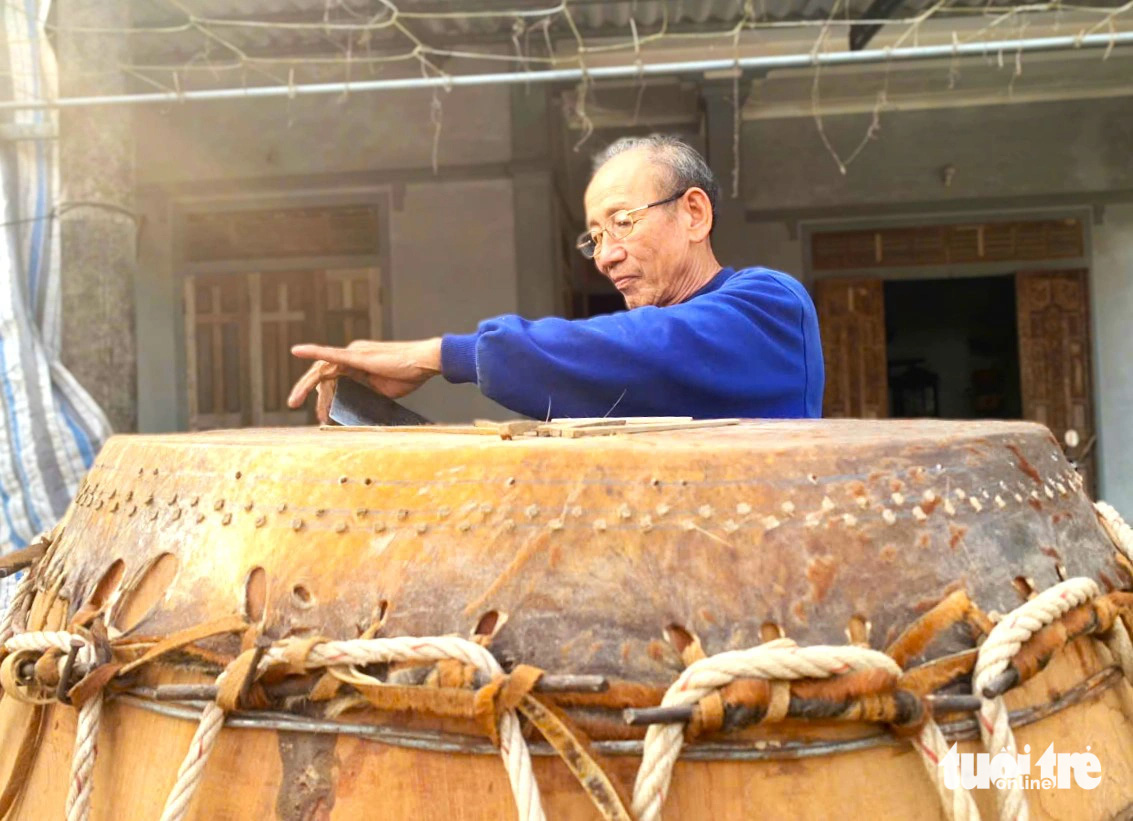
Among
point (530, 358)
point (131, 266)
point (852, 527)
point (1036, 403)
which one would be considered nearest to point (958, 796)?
point (852, 527)

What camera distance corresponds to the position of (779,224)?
5707mm

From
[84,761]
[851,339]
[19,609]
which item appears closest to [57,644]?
[84,761]

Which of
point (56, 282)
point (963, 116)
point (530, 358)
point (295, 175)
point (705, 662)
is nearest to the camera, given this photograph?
point (705, 662)

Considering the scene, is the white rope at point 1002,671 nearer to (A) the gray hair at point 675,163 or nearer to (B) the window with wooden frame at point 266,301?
(A) the gray hair at point 675,163

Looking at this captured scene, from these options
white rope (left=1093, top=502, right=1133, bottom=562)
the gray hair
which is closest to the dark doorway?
the gray hair

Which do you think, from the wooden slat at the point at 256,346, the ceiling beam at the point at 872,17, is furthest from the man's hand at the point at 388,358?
the wooden slat at the point at 256,346

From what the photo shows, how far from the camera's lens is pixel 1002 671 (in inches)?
26.5

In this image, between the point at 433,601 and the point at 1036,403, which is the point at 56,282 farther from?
the point at 1036,403

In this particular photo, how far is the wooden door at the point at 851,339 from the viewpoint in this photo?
5785mm

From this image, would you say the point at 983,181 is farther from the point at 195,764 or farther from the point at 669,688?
the point at 195,764

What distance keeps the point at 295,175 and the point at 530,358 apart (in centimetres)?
468

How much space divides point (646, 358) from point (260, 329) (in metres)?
4.74

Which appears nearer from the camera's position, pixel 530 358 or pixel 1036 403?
pixel 530 358

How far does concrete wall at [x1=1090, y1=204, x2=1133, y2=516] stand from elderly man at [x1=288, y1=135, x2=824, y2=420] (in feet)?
16.3
